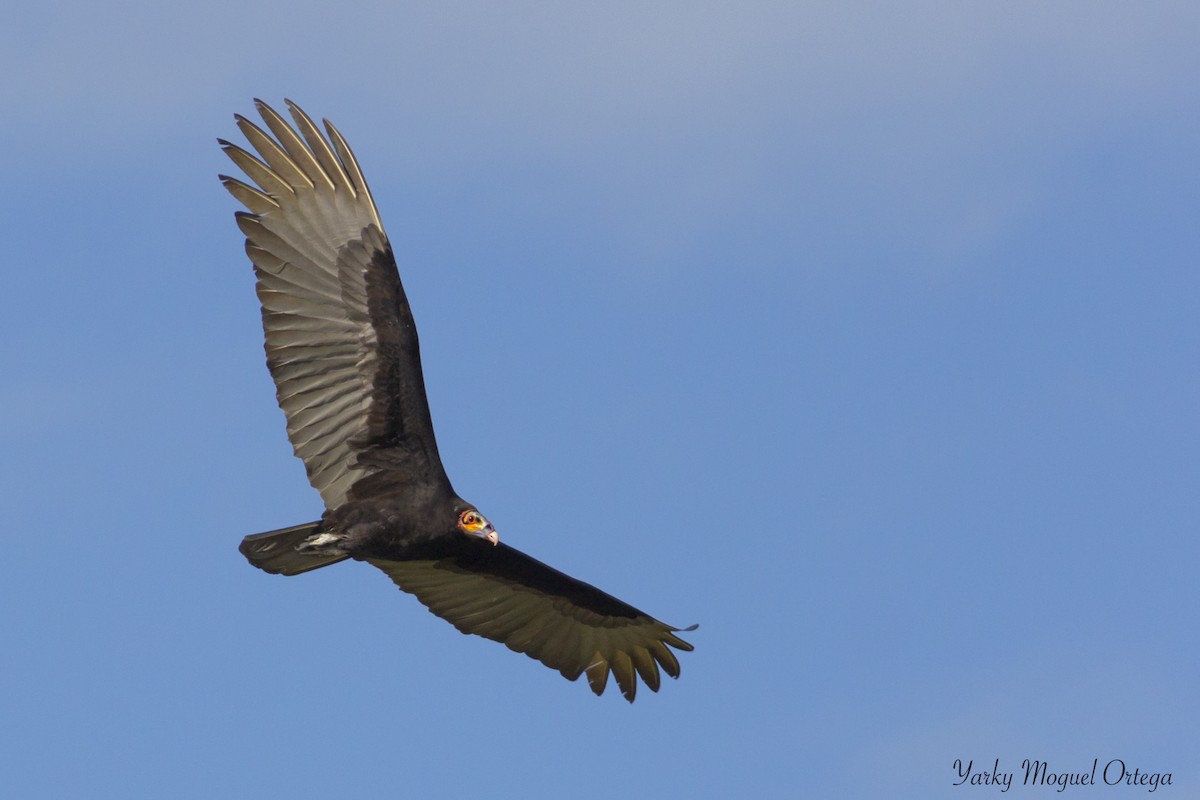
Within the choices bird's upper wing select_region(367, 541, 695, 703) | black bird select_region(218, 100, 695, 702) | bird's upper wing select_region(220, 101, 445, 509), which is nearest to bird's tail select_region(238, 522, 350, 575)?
black bird select_region(218, 100, 695, 702)

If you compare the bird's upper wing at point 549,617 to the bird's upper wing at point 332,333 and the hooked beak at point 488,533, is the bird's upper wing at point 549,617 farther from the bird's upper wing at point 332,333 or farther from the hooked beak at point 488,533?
the bird's upper wing at point 332,333

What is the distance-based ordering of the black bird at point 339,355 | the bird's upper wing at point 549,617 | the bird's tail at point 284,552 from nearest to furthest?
the bird's tail at point 284,552 → the black bird at point 339,355 → the bird's upper wing at point 549,617

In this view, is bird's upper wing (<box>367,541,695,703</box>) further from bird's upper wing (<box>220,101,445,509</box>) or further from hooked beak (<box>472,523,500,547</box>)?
bird's upper wing (<box>220,101,445,509</box>)

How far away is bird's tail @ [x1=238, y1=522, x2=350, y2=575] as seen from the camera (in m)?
14.6

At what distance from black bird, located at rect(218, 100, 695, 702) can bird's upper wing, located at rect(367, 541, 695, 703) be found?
1864 millimetres

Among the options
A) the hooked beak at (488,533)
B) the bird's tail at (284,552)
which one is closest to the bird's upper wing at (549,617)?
the hooked beak at (488,533)

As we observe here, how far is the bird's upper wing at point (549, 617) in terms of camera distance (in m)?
17.1

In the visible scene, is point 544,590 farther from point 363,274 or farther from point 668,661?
point 363,274

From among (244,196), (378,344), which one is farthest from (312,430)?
(244,196)

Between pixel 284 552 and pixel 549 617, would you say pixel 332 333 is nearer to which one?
pixel 284 552

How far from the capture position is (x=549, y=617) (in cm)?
1753

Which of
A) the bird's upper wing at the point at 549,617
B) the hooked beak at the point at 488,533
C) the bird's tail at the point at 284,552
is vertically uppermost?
the bird's upper wing at the point at 549,617

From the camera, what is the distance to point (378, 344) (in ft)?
49.1

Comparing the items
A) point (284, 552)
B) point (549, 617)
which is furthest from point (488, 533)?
point (549, 617)
